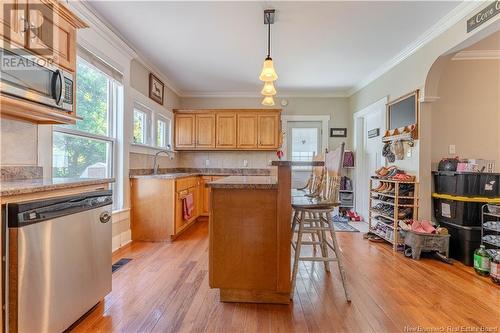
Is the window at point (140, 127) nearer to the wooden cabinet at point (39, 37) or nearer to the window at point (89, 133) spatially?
the window at point (89, 133)

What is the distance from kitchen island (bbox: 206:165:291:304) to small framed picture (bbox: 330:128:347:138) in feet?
13.2

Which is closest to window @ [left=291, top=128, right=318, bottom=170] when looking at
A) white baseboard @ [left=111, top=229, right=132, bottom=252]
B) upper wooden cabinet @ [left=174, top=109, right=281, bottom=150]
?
upper wooden cabinet @ [left=174, top=109, right=281, bottom=150]

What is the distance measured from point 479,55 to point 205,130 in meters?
4.30

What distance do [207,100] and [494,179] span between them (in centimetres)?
479

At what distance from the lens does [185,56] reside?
12.0ft

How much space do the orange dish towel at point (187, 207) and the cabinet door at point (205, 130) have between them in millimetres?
1482

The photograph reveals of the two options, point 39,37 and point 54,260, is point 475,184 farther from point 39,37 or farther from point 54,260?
point 39,37

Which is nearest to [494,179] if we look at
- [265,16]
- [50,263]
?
[265,16]

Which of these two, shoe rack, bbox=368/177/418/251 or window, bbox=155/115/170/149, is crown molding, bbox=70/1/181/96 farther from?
shoe rack, bbox=368/177/418/251

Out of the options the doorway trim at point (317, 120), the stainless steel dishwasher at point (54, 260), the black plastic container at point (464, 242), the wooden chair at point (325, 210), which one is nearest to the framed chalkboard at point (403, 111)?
the black plastic container at point (464, 242)

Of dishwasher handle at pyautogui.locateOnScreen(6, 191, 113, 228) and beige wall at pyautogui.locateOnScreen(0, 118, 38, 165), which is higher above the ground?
beige wall at pyautogui.locateOnScreen(0, 118, 38, 165)

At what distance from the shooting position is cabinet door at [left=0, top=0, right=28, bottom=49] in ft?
4.63

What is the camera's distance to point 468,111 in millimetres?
3229

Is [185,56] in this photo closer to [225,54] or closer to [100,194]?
[225,54]
